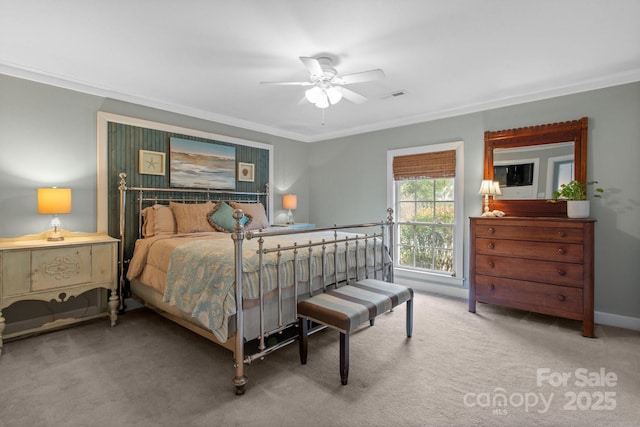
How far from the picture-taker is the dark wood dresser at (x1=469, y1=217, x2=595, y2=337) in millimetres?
2988

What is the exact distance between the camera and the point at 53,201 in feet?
9.53

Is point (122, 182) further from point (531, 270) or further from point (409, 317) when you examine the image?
point (531, 270)

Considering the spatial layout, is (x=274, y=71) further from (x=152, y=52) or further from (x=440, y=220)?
(x=440, y=220)

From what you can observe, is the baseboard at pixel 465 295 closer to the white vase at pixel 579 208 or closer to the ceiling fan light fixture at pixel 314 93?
the white vase at pixel 579 208

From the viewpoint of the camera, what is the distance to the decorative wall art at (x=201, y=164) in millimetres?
4145

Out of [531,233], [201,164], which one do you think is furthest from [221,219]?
[531,233]

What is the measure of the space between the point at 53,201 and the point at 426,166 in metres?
4.40

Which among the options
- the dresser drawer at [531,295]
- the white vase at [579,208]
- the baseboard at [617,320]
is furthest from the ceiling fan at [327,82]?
the baseboard at [617,320]

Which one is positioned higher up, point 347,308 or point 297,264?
point 297,264

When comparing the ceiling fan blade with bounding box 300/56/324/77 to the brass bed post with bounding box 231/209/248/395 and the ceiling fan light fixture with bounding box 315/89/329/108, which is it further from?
the brass bed post with bounding box 231/209/248/395

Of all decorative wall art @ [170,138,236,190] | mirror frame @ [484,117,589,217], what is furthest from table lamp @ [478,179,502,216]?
decorative wall art @ [170,138,236,190]

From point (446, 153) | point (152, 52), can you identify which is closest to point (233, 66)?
point (152, 52)

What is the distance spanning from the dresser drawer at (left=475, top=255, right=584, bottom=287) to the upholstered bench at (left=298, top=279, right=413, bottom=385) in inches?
51.0

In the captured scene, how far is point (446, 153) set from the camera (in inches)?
171
